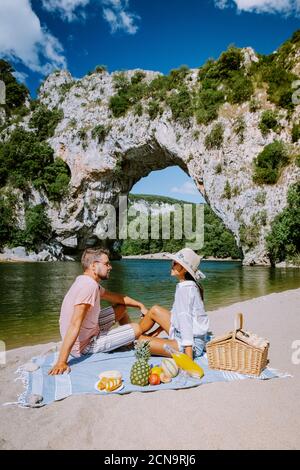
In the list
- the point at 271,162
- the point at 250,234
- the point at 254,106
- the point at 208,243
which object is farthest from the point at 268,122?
the point at 208,243

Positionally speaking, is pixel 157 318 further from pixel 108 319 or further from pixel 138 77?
pixel 138 77

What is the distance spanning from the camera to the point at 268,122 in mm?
25594

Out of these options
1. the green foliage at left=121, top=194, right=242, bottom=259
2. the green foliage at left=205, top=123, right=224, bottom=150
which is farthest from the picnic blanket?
the green foliage at left=121, top=194, right=242, bottom=259

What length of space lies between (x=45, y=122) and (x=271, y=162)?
26798 mm

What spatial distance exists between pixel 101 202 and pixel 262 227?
62.1 feet

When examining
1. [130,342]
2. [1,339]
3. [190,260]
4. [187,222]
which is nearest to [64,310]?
[130,342]

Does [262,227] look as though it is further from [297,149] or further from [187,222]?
[187,222]

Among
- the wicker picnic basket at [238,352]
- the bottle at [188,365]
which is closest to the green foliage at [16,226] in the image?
the bottle at [188,365]

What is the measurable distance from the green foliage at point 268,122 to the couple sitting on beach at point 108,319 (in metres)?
24.5

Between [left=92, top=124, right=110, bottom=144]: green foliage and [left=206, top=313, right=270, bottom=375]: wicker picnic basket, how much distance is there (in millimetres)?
32764

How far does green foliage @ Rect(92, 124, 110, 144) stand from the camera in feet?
Result: 111

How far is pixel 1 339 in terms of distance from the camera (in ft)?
19.6

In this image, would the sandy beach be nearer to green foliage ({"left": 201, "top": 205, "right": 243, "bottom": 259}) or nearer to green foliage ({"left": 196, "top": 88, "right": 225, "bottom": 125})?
green foliage ({"left": 196, "top": 88, "right": 225, "bottom": 125})

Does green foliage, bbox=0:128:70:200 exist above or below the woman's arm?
above
